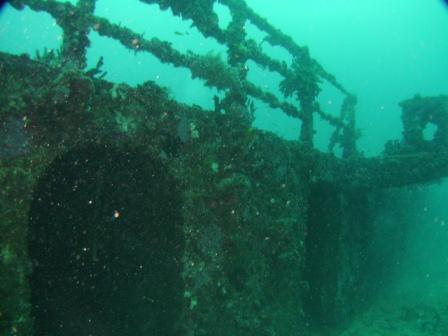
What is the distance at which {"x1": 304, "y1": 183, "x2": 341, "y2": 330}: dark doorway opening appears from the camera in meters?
6.41

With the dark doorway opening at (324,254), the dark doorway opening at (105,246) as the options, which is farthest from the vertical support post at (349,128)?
the dark doorway opening at (105,246)

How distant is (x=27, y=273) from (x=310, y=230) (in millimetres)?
4940

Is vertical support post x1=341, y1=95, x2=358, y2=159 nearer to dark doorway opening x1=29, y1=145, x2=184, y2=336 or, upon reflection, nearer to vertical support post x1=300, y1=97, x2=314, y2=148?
vertical support post x1=300, y1=97, x2=314, y2=148

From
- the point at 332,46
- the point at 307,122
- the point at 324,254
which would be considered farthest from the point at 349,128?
the point at 332,46

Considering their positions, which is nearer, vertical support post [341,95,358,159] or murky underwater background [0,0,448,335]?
vertical support post [341,95,358,159]

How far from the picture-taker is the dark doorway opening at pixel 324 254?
6414 mm

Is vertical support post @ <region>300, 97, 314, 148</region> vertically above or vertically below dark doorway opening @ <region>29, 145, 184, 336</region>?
above

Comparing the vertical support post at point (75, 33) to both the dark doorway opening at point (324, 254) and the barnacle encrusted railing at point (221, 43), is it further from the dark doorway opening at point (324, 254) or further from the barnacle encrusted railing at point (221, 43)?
the dark doorway opening at point (324, 254)

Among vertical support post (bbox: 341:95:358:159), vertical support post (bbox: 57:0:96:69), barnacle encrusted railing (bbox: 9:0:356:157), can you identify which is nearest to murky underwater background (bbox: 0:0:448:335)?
vertical support post (bbox: 341:95:358:159)

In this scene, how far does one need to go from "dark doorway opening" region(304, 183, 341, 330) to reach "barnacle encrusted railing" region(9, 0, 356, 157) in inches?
47.2

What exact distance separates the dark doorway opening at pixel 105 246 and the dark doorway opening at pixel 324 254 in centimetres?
361

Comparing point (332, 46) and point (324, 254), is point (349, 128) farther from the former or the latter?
point (332, 46)

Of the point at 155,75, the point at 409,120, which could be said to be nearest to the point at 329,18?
the point at 155,75

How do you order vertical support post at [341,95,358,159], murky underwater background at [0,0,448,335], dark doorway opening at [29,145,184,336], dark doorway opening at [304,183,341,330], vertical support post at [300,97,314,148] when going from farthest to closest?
murky underwater background at [0,0,448,335] → vertical support post at [341,95,358,159] → vertical support post at [300,97,314,148] → dark doorway opening at [304,183,341,330] → dark doorway opening at [29,145,184,336]
